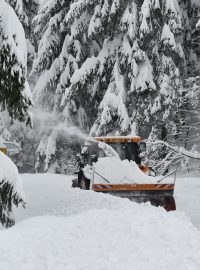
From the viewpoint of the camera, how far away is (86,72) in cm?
2178

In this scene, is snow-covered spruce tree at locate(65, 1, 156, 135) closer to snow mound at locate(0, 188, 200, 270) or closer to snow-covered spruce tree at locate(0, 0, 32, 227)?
snow mound at locate(0, 188, 200, 270)

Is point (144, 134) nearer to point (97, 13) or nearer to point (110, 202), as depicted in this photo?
point (97, 13)

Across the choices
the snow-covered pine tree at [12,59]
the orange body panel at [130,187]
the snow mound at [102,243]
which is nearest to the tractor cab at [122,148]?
the orange body panel at [130,187]

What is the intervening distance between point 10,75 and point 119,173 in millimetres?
6645

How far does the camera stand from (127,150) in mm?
15289

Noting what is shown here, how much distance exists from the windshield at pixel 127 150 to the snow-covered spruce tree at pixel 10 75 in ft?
26.4

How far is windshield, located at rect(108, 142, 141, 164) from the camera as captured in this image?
15250mm

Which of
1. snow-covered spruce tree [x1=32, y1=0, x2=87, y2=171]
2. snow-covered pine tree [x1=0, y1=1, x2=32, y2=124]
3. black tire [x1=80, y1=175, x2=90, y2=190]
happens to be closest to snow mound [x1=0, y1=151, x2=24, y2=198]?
snow-covered pine tree [x1=0, y1=1, x2=32, y2=124]

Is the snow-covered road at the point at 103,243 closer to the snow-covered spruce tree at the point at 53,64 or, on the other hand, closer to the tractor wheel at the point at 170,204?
the tractor wheel at the point at 170,204

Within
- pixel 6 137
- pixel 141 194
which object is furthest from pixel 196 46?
pixel 141 194

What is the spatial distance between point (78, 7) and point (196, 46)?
774 centimetres

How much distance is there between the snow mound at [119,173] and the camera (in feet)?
42.7

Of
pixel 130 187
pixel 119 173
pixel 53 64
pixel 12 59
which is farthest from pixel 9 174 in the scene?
pixel 53 64

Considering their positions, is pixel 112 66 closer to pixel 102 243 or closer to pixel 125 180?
pixel 125 180
